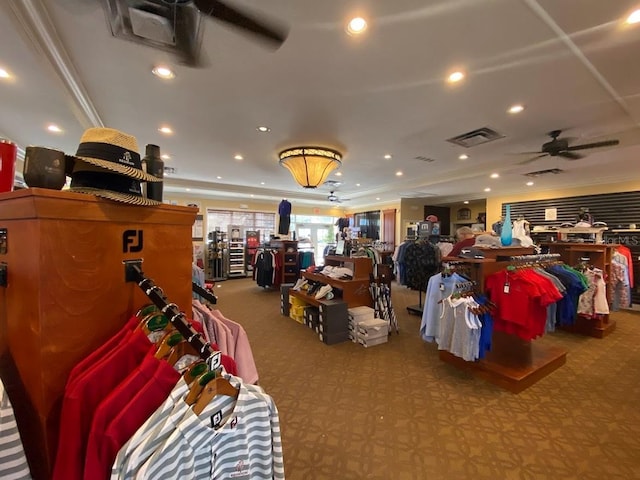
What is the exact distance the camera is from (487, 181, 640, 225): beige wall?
6.07 metres

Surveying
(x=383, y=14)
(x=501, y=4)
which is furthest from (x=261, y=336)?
(x=501, y=4)

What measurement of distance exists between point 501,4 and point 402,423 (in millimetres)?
3050

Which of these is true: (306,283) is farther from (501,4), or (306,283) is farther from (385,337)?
(501,4)

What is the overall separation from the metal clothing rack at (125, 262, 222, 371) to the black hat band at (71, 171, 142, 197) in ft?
0.79

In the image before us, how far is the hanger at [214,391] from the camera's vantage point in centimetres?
62

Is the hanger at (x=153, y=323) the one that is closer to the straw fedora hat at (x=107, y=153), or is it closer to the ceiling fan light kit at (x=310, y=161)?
the straw fedora hat at (x=107, y=153)

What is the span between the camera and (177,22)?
186cm

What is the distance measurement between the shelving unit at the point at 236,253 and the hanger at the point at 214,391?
30.0 feet

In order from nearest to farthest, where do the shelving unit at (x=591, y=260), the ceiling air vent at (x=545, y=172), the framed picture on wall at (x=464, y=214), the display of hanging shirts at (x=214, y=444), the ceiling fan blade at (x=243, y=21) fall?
the display of hanging shirts at (x=214, y=444)
the ceiling fan blade at (x=243, y=21)
the shelving unit at (x=591, y=260)
the ceiling air vent at (x=545, y=172)
the framed picture on wall at (x=464, y=214)

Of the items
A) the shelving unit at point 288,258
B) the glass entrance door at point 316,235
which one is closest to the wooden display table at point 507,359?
the shelving unit at point 288,258

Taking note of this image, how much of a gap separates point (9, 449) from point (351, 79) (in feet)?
9.61

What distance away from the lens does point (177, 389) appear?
0.62m

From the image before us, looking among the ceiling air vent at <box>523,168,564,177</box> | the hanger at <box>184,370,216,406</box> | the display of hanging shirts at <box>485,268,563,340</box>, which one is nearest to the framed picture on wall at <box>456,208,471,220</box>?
the ceiling air vent at <box>523,168,564,177</box>

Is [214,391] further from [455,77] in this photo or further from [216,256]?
[216,256]
